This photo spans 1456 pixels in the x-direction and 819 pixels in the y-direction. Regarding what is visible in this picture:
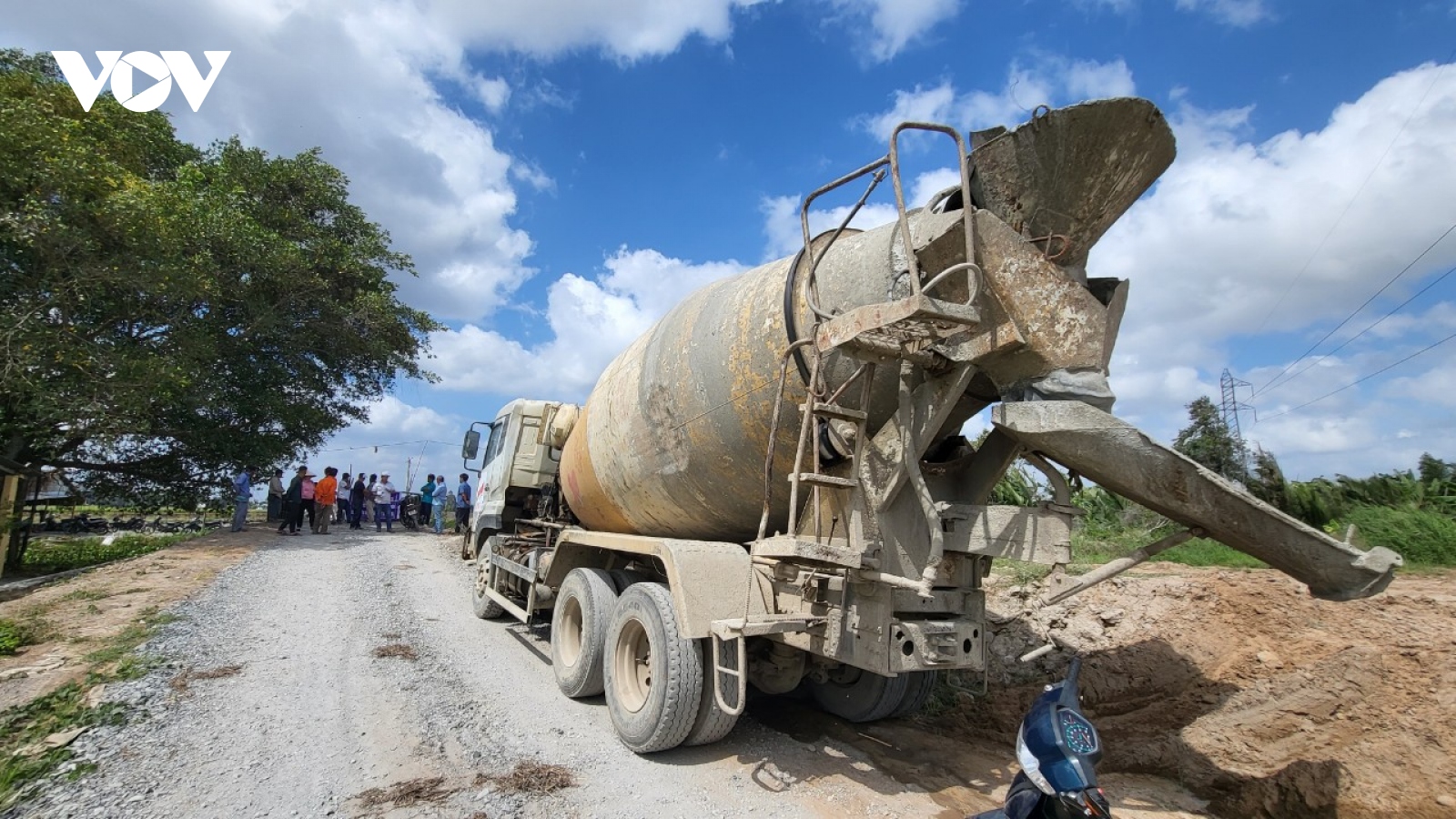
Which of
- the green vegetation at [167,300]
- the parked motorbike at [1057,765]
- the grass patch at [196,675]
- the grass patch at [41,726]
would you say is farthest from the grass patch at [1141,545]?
the green vegetation at [167,300]

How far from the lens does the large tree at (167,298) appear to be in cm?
1127

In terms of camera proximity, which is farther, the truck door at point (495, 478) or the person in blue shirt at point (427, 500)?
the person in blue shirt at point (427, 500)

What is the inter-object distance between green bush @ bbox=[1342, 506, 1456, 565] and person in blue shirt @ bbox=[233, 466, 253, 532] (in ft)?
65.1

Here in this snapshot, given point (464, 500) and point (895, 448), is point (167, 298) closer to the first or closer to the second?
point (464, 500)

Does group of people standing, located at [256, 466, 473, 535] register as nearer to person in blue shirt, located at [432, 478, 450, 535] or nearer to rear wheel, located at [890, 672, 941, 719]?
person in blue shirt, located at [432, 478, 450, 535]

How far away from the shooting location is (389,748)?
435 centimetres

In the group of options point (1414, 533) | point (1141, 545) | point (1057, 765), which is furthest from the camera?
point (1141, 545)

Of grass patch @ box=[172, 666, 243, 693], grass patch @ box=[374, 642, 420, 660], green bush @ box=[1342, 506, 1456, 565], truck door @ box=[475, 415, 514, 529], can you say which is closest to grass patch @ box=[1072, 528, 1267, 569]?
green bush @ box=[1342, 506, 1456, 565]

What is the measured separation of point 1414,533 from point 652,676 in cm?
820

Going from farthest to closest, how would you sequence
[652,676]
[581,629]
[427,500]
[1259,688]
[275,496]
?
[427,500], [275,496], [581,629], [1259,688], [652,676]

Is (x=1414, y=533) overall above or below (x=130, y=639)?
above

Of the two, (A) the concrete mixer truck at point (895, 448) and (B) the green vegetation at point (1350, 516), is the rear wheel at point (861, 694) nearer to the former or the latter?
(A) the concrete mixer truck at point (895, 448)

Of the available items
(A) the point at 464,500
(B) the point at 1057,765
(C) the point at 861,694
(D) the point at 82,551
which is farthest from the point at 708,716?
Answer: (D) the point at 82,551

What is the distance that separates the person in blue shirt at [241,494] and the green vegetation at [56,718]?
463 inches
